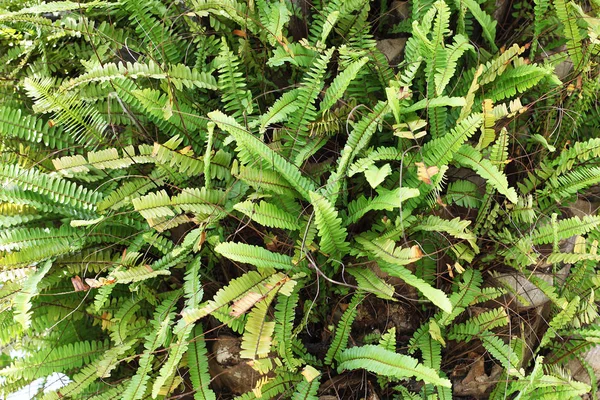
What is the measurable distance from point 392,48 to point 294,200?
36.2 inches

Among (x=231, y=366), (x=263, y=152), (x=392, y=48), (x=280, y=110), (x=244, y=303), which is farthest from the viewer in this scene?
(x=392, y=48)

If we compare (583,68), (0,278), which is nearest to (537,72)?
(583,68)

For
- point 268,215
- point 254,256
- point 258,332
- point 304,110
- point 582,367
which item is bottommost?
point 582,367

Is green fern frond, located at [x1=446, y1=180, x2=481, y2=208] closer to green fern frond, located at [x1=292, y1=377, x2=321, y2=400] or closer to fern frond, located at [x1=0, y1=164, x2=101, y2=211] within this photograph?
green fern frond, located at [x1=292, y1=377, x2=321, y2=400]

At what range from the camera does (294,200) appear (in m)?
2.08

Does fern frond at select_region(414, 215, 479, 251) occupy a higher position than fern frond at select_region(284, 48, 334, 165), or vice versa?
fern frond at select_region(284, 48, 334, 165)

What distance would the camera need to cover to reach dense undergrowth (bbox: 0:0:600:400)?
77.7 inches

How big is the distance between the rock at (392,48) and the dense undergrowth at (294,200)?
114 millimetres

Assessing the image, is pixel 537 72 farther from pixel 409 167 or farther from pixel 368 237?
pixel 368 237

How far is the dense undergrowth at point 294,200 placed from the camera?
6.47 feet

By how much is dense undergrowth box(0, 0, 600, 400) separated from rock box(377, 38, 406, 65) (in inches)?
4.5

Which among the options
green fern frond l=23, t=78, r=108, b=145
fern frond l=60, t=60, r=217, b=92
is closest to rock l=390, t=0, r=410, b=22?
fern frond l=60, t=60, r=217, b=92

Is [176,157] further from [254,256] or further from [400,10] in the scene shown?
[400,10]

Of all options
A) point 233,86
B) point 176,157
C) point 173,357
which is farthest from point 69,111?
point 173,357
